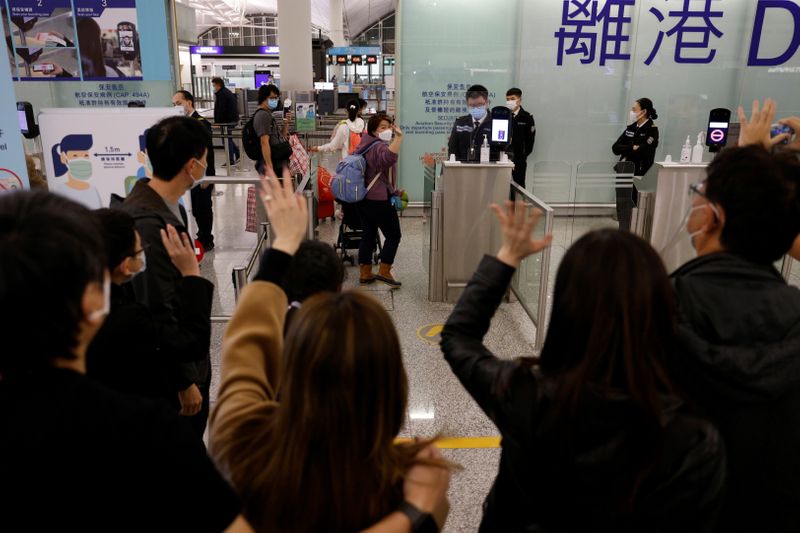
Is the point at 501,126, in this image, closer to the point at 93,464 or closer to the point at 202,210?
the point at 202,210

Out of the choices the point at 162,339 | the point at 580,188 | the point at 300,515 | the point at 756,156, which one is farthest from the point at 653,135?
the point at 300,515

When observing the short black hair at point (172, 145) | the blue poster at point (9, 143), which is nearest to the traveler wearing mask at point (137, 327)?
the short black hair at point (172, 145)

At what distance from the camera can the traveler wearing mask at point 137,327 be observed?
4.71ft

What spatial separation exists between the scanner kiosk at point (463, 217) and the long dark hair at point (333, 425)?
3.85 m

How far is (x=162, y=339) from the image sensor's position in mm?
1652

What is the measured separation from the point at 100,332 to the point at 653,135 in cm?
599

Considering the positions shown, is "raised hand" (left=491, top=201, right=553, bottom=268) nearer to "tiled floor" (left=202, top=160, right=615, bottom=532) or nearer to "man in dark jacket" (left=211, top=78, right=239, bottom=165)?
"tiled floor" (left=202, top=160, right=615, bottom=532)

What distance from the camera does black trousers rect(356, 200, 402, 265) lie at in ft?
16.6

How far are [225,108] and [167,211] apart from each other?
995cm

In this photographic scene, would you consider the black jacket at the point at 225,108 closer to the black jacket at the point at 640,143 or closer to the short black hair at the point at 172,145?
the black jacket at the point at 640,143

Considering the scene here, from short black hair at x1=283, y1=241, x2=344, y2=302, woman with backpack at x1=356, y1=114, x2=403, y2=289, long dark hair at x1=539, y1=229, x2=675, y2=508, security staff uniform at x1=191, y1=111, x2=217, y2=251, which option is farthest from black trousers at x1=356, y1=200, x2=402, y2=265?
long dark hair at x1=539, y1=229, x2=675, y2=508

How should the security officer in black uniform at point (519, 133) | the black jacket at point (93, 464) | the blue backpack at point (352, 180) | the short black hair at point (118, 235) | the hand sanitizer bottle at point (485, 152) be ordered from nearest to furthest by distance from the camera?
the black jacket at point (93, 464), the short black hair at point (118, 235), the hand sanitizer bottle at point (485, 152), the blue backpack at point (352, 180), the security officer in black uniform at point (519, 133)

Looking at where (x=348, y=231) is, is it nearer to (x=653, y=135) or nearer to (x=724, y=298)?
(x=653, y=135)

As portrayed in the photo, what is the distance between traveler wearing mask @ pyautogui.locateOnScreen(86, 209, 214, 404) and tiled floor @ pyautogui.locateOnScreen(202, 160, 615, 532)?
0.82m
